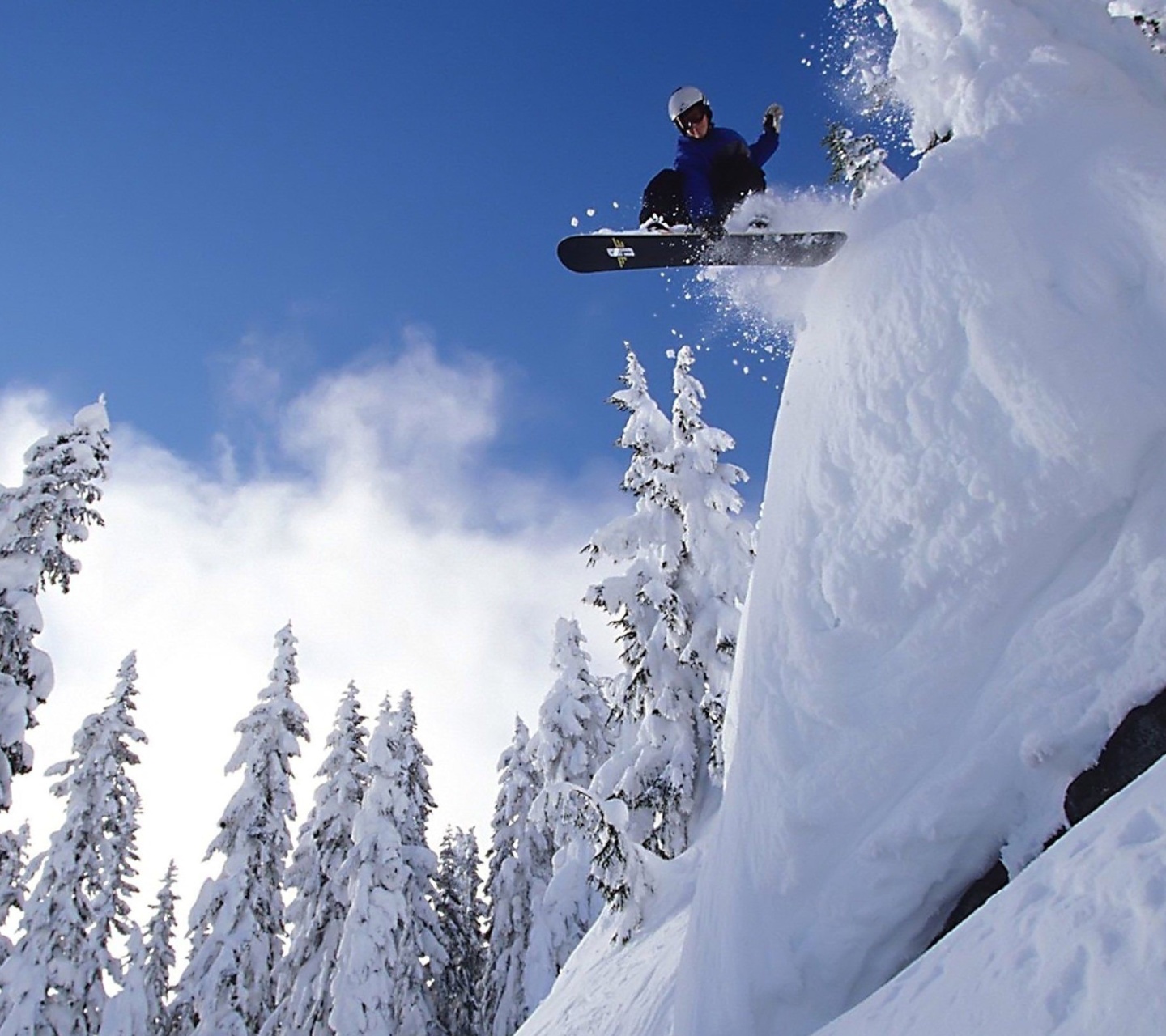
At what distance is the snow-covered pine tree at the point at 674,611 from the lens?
14.1 metres

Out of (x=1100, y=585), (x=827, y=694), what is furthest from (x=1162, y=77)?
(x=827, y=694)

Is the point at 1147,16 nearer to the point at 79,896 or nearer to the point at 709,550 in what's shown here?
the point at 709,550

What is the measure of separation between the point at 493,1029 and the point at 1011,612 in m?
24.0

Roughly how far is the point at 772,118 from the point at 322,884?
23335mm

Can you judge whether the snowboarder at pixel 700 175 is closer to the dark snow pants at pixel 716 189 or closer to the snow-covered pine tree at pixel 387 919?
the dark snow pants at pixel 716 189

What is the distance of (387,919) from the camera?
20.3 m

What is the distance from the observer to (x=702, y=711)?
14.6 meters

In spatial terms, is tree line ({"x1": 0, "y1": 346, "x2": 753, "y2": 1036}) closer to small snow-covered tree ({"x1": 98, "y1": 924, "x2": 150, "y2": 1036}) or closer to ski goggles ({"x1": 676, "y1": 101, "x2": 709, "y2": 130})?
small snow-covered tree ({"x1": 98, "y1": 924, "x2": 150, "y2": 1036})

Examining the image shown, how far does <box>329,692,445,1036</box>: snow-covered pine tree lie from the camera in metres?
19.4

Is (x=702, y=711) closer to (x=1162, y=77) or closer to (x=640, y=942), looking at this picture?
(x=640, y=942)

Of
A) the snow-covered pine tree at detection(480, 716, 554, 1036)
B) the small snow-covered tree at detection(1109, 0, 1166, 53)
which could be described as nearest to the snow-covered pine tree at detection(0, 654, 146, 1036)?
the snow-covered pine tree at detection(480, 716, 554, 1036)

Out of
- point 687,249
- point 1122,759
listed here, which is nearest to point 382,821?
point 687,249

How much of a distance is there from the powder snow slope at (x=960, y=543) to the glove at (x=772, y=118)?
2.27m

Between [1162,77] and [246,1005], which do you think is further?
[246,1005]
